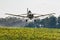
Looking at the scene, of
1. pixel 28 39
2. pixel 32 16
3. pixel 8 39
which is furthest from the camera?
pixel 32 16

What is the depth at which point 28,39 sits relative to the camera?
50.7m

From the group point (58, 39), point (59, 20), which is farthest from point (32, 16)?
point (59, 20)

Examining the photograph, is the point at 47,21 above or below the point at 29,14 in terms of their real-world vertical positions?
below

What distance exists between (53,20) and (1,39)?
147 metres

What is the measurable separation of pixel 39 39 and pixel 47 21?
148580 mm

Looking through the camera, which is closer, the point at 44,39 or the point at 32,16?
the point at 44,39

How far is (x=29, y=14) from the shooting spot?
78.6 metres

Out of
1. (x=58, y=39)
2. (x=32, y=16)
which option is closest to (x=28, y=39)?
(x=58, y=39)

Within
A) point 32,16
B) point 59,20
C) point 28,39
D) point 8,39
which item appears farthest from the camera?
point 59,20

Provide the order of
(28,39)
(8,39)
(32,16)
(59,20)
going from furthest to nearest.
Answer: (59,20)
(32,16)
(28,39)
(8,39)

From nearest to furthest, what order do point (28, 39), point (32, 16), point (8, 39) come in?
point (8, 39) < point (28, 39) < point (32, 16)

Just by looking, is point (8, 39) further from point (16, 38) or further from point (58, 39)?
point (58, 39)

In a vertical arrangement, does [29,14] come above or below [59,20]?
above

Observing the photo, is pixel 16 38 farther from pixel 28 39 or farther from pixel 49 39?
pixel 49 39
